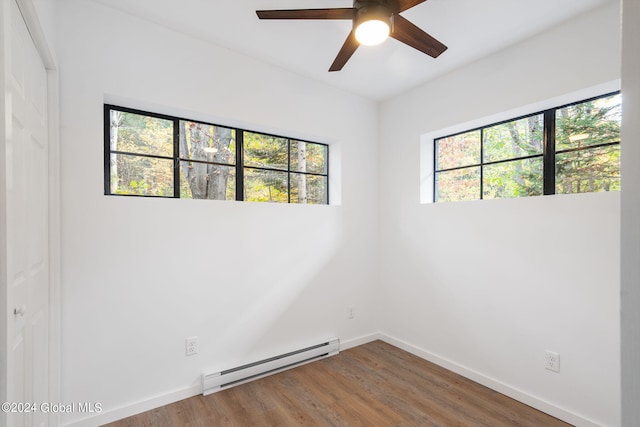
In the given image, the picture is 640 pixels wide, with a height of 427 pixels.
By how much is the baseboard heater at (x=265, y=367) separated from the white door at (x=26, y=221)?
0.93 metres

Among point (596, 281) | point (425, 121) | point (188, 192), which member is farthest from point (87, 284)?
point (596, 281)

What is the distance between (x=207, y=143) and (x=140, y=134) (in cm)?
47

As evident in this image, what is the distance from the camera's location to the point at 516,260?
2352 mm

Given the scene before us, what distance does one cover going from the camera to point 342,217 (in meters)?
3.18

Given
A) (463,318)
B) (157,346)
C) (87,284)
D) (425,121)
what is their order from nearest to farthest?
(87,284) → (157,346) → (463,318) → (425,121)

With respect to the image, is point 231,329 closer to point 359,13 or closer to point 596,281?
point 359,13

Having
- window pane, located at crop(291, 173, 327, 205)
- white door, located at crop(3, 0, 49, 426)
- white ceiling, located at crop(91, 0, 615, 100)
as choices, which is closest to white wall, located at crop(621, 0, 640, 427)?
white door, located at crop(3, 0, 49, 426)

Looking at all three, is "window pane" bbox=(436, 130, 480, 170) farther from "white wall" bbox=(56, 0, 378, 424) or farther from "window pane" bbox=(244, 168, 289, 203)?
"window pane" bbox=(244, 168, 289, 203)

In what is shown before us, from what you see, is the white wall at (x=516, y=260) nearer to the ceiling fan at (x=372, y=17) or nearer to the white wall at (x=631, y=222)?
the ceiling fan at (x=372, y=17)

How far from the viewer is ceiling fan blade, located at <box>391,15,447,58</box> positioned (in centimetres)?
163

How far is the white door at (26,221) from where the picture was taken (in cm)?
113

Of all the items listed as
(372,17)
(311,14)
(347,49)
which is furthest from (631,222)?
(347,49)

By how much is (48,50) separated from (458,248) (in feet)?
9.84

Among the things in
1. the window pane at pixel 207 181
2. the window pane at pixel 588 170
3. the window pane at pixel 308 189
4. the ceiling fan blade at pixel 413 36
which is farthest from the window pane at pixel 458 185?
the window pane at pixel 207 181
